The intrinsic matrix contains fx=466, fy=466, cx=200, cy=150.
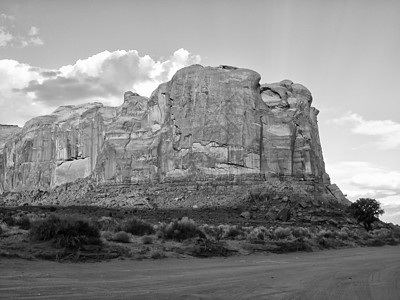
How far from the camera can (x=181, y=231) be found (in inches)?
927

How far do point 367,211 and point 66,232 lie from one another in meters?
48.8

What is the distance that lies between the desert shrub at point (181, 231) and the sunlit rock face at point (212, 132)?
53.6 metres

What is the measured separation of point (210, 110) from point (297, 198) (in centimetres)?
2231

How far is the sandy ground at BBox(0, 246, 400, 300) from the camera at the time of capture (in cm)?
1024

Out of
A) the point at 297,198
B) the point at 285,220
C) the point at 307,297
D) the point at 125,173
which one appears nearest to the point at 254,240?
the point at 307,297

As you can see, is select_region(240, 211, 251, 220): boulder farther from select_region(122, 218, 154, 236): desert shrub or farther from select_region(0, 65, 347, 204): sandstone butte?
select_region(122, 218, 154, 236): desert shrub

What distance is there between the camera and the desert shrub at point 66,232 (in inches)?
667

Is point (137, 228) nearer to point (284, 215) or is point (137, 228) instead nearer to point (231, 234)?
point (231, 234)

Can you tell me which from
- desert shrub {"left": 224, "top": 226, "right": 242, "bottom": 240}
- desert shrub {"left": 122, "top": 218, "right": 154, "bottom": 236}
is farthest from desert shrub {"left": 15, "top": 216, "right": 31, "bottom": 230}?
desert shrub {"left": 224, "top": 226, "right": 242, "bottom": 240}

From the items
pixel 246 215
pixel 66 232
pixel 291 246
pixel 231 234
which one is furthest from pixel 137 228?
pixel 246 215

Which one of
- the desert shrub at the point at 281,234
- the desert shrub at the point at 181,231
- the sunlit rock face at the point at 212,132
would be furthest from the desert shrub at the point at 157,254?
the sunlit rock face at the point at 212,132

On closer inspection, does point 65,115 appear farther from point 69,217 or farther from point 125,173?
point 69,217

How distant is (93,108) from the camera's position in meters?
114

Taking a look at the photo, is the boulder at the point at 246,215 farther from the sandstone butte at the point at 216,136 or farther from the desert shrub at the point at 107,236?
the desert shrub at the point at 107,236
